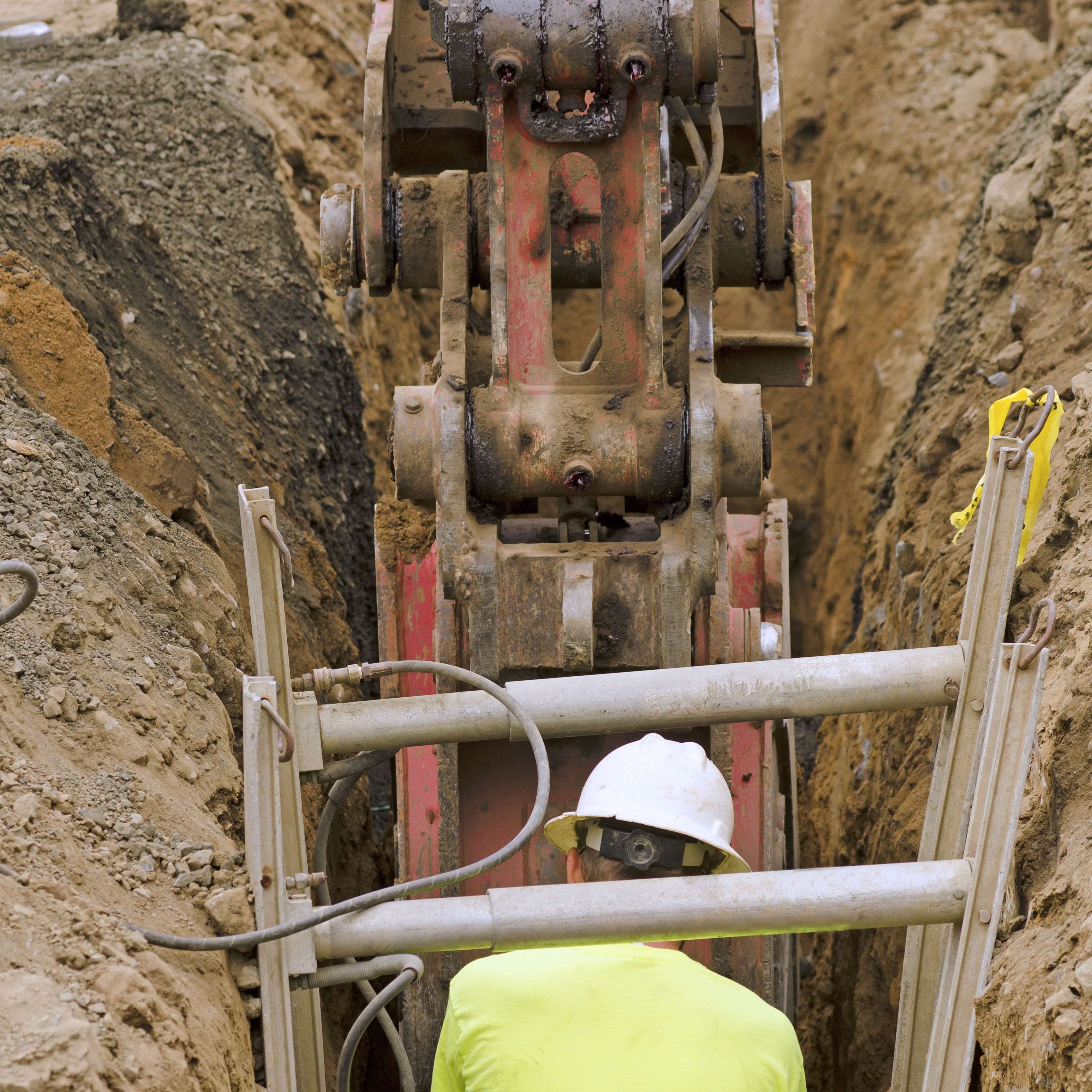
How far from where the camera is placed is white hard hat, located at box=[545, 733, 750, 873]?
2.79 meters

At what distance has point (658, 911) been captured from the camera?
254 centimetres

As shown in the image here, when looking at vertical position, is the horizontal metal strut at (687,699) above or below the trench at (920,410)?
above

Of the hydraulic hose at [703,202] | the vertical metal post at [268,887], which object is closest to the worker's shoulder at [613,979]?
the vertical metal post at [268,887]

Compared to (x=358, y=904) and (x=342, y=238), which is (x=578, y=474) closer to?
(x=342, y=238)

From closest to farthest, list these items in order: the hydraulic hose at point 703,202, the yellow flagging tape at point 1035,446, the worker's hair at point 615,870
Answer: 1. the worker's hair at point 615,870
2. the yellow flagging tape at point 1035,446
3. the hydraulic hose at point 703,202

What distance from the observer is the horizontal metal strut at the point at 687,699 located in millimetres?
2887

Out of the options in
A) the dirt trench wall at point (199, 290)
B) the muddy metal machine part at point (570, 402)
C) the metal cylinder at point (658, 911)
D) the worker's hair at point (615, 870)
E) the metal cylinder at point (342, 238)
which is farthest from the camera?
the dirt trench wall at point (199, 290)

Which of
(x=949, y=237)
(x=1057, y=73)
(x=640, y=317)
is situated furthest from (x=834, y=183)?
(x=640, y=317)

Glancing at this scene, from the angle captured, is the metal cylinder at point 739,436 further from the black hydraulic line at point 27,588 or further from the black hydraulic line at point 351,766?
the black hydraulic line at point 27,588

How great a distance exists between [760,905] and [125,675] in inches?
63.6

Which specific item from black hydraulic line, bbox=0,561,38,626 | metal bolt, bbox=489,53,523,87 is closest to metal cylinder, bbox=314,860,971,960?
black hydraulic line, bbox=0,561,38,626

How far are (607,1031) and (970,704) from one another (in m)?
1.09

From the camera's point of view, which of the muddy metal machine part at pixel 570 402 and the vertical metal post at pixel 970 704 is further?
the muddy metal machine part at pixel 570 402

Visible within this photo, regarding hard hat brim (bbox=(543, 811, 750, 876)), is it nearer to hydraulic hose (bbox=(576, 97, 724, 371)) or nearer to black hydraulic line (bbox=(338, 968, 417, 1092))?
black hydraulic line (bbox=(338, 968, 417, 1092))
